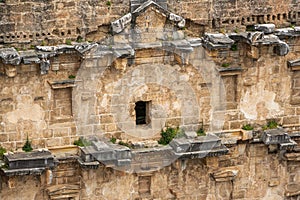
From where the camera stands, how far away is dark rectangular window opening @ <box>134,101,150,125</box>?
2458 centimetres

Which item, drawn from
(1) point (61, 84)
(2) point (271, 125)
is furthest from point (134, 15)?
(2) point (271, 125)

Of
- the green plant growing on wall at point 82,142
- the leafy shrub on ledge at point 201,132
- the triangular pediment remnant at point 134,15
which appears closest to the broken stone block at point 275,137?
the leafy shrub on ledge at point 201,132

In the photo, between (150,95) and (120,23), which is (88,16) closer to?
(120,23)

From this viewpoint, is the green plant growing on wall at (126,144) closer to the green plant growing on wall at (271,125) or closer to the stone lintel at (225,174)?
the stone lintel at (225,174)

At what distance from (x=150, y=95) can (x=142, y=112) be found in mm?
511

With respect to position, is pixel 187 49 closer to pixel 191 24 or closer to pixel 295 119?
pixel 191 24

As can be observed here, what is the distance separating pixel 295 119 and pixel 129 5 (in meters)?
4.41

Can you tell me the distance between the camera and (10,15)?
75.0 ft

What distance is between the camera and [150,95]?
24.4m

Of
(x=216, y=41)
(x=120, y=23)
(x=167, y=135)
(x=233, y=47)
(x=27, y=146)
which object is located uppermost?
(x=120, y=23)

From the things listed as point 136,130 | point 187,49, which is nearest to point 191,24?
point 187,49

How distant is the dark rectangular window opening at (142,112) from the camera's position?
968 inches

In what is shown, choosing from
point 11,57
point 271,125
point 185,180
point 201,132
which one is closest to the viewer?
point 11,57

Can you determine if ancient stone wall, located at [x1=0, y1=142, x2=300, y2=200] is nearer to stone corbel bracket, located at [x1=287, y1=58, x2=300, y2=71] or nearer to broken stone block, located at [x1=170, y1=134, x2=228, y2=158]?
broken stone block, located at [x1=170, y1=134, x2=228, y2=158]
